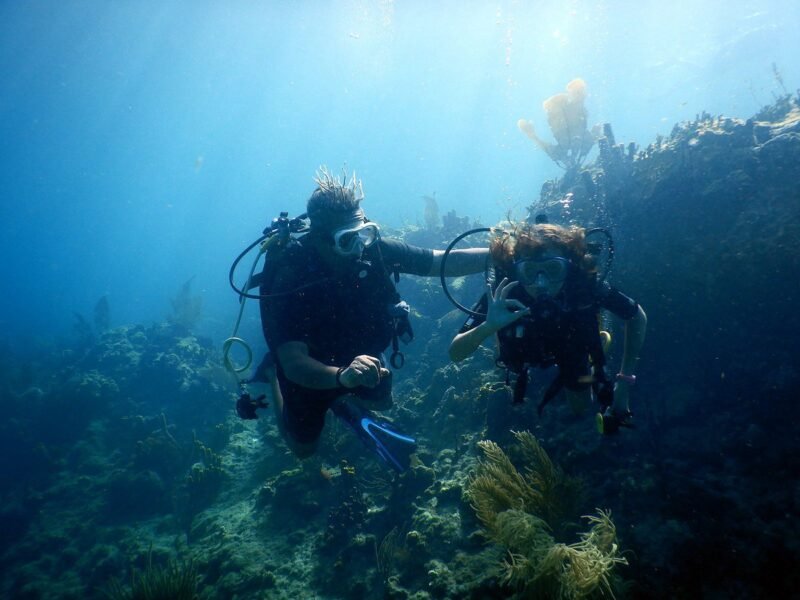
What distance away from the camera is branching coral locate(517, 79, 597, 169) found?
13.0 meters

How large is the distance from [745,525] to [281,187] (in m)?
173

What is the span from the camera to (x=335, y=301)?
3.73m

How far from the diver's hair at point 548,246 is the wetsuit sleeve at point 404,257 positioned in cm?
104

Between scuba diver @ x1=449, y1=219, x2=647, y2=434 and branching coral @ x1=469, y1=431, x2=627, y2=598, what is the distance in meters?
0.86

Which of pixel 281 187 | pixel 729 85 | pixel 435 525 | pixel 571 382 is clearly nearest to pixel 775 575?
pixel 571 382

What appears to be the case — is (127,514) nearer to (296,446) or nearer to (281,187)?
(296,446)

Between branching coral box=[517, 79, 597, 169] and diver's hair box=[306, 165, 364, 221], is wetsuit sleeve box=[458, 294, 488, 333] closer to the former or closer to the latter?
diver's hair box=[306, 165, 364, 221]

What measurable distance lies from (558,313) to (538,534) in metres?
1.91

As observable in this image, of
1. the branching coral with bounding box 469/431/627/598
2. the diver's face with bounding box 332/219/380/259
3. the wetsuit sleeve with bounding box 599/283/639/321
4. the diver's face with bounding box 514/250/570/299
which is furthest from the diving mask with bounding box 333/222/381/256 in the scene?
the branching coral with bounding box 469/431/627/598

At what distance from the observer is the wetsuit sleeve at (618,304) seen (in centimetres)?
337

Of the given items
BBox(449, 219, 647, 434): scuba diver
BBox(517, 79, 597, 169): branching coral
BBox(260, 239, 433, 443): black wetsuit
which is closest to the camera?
BBox(449, 219, 647, 434): scuba diver

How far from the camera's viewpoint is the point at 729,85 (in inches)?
2479

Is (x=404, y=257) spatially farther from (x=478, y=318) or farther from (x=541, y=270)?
(x=541, y=270)

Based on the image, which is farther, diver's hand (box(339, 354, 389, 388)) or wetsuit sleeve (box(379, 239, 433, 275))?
wetsuit sleeve (box(379, 239, 433, 275))
